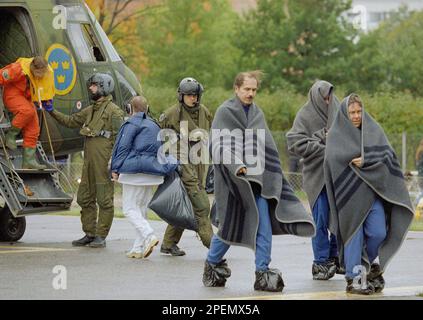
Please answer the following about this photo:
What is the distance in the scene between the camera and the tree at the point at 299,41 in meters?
39.7

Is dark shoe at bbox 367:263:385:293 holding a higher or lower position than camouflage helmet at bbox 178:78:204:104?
lower

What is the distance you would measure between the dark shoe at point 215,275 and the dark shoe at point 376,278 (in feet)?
4.26

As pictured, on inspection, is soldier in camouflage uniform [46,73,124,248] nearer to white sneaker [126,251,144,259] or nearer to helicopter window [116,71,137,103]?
white sneaker [126,251,144,259]

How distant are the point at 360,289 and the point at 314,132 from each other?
2188 millimetres

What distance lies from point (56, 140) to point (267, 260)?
666 cm

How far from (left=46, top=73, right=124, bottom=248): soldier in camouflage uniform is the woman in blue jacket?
1.09 m

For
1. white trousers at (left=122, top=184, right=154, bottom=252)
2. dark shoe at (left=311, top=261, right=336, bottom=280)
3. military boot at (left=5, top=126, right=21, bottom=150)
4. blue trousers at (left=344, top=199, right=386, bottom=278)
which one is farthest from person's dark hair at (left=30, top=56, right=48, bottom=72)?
blue trousers at (left=344, top=199, right=386, bottom=278)

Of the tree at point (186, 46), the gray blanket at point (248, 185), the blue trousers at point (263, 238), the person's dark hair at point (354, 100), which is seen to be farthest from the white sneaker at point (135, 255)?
the tree at point (186, 46)

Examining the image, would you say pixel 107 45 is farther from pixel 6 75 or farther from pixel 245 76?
pixel 245 76

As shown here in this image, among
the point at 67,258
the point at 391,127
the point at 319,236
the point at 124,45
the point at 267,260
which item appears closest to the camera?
the point at 267,260

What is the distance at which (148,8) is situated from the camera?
41.7m

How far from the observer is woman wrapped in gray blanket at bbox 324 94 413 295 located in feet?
38.4

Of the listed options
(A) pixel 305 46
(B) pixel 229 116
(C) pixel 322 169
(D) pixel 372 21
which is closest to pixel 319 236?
(C) pixel 322 169

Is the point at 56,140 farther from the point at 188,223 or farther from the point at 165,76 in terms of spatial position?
the point at 165,76
